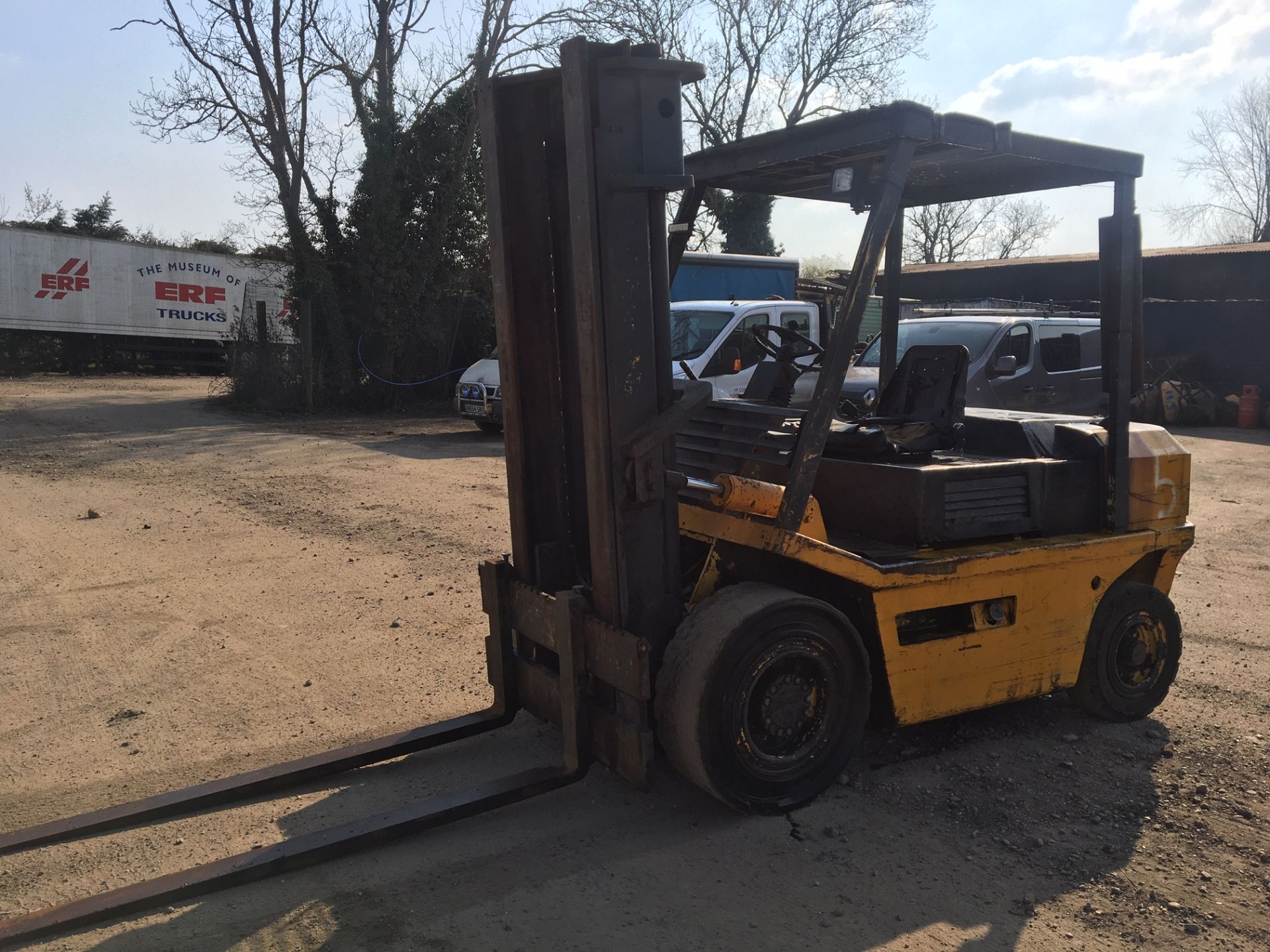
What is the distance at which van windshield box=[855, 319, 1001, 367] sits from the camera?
36.6ft

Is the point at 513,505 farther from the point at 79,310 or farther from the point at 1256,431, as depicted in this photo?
the point at 79,310

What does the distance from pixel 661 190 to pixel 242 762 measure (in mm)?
2927

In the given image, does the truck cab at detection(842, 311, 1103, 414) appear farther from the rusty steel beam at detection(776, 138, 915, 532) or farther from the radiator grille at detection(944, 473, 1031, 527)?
the rusty steel beam at detection(776, 138, 915, 532)

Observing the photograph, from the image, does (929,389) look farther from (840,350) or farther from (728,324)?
(728,324)

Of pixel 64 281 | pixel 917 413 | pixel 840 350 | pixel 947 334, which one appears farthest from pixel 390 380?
pixel 840 350

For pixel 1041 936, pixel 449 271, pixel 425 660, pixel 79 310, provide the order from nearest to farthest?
1. pixel 1041 936
2. pixel 425 660
3. pixel 449 271
4. pixel 79 310

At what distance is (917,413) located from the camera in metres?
4.84

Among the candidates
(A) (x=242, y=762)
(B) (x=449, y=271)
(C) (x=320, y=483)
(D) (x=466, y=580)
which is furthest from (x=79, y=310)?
(A) (x=242, y=762)

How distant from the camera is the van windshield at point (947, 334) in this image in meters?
11.1

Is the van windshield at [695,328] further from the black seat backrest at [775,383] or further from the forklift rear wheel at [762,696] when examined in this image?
the forklift rear wheel at [762,696]

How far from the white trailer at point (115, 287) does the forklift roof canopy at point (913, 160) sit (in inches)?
731

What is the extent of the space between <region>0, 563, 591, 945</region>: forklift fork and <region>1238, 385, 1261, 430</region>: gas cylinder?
1855 cm

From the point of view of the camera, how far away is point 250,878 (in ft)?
10.6

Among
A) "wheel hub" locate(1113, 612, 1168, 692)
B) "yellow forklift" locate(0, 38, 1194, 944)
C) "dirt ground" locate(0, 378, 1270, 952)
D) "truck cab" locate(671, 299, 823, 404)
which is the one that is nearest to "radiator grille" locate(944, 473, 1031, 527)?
"yellow forklift" locate(0, 38, 1194, 944)
